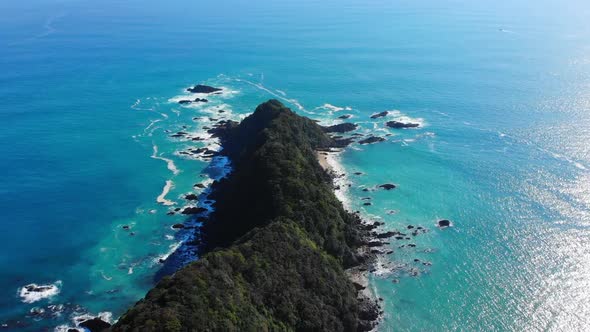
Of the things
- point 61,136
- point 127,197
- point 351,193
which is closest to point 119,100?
point 61,136

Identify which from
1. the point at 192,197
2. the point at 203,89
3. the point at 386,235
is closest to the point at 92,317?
the point at 192,197

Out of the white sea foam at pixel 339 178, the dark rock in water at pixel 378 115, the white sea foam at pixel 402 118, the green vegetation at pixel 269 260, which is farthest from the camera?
the dark rock in water at pixel 378 115

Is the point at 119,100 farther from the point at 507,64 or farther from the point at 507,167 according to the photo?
the point at 507,64

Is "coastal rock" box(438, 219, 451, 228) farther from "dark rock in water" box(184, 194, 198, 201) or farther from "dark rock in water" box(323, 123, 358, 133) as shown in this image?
"dark rock in water" box(323, 123, 358, 133)

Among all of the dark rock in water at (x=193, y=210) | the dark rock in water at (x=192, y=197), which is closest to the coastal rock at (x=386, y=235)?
the dark rock in water at (x=193, y=210)

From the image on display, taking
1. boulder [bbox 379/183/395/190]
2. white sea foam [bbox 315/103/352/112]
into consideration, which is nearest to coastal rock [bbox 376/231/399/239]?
boulder [bbox 379/183/395/190]

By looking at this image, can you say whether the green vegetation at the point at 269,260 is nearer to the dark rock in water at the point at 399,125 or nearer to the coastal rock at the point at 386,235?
the coastal rock at the point at 386,235
